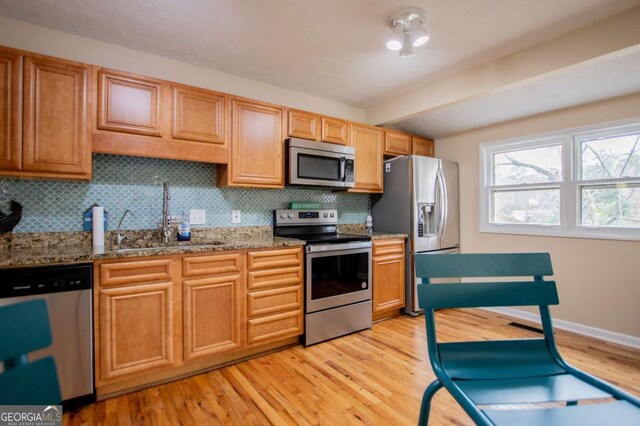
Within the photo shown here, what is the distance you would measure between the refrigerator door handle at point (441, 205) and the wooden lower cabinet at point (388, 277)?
566 millimetres

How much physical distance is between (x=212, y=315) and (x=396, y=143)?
9.02ft

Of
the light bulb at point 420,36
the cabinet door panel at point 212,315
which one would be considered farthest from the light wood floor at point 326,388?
the light bulb at point 420,36

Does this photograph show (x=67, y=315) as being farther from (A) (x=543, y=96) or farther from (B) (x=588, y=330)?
(B) (x=588, y=330)

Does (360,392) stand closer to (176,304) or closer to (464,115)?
(176,304)

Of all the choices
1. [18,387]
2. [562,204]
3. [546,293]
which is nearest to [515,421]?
[546,293]

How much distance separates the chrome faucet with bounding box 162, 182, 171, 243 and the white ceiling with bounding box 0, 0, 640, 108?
3.63 ft

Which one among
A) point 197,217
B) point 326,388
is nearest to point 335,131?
point 197,217

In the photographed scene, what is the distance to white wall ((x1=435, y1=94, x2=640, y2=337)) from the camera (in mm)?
2740

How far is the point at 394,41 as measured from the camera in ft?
7.25

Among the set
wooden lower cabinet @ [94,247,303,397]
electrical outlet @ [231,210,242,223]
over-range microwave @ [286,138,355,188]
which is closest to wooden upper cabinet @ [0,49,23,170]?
wooden lower cabinet @ [94,247,303,397]

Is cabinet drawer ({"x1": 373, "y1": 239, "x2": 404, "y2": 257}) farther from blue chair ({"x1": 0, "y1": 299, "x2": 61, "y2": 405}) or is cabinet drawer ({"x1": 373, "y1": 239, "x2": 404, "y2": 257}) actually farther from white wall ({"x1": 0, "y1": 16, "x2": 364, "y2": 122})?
blue chair ({"x1": 0, "y1": 299, "x2": 61, "y2": 405})

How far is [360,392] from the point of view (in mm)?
2006

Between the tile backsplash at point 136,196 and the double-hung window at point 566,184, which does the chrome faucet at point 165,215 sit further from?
the double-hung window at point 566,184

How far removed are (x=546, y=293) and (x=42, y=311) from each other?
5.79 feet
